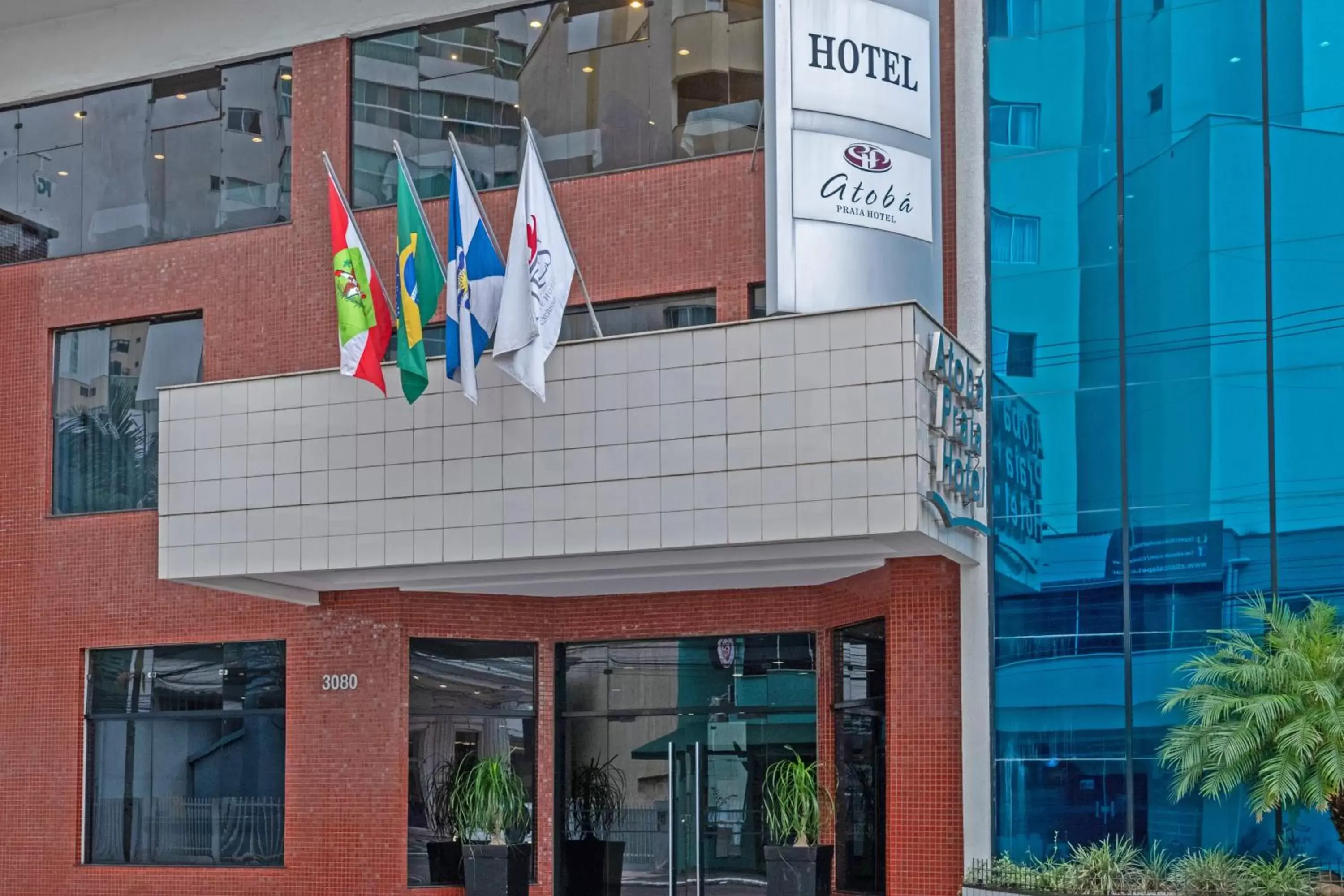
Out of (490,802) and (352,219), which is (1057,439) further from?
(352,219)

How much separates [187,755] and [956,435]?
35.9ft

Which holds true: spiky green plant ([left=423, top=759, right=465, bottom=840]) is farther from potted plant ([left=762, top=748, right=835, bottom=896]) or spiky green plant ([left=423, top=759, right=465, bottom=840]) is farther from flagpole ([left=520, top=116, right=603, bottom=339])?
flagpole ([left=520, top=116, right=603, bottom=339])

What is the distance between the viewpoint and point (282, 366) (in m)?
22.0

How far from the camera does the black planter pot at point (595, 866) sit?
21266 millimetres

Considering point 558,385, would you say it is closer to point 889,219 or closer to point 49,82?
point 889,219

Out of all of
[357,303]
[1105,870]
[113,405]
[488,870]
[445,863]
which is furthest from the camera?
[113,405]

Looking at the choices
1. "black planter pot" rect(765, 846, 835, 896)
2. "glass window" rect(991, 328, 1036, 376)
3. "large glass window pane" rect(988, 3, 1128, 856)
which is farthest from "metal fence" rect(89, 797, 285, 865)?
"glass window" rect(991, 328, 1036, 376)

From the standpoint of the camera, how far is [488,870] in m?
20.0

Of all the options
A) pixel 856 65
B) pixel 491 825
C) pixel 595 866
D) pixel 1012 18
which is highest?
pixel 1012 18

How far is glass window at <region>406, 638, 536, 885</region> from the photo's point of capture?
2088 cm

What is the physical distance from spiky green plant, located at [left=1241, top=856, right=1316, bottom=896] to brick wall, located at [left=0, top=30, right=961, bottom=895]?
9.87 feet

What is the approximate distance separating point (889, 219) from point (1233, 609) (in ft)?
17.2

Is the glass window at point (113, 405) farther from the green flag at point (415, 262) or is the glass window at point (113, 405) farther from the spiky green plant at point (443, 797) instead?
the spiky green plant at point (443, 797)

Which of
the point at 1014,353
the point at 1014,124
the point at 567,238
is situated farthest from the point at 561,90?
the point at 1014,353
